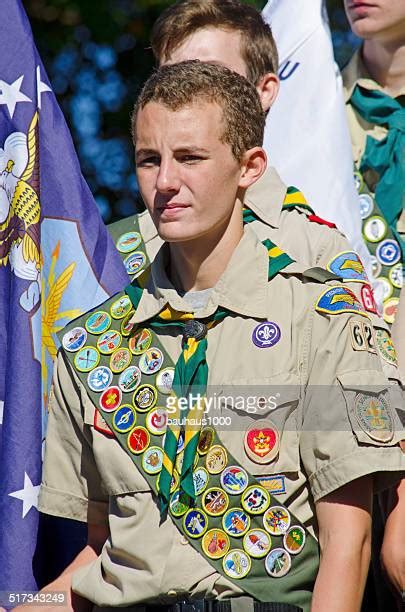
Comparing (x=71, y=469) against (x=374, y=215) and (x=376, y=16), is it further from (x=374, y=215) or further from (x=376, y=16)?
(x=376, y=16)

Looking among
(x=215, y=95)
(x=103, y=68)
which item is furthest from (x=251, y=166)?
(x=103, y=68)

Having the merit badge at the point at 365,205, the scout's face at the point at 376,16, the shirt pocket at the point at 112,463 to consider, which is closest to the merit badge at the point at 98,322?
the shirt pocket at the point at 112,463

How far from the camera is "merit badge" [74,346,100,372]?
12.9ft

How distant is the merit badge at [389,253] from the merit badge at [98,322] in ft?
5.16

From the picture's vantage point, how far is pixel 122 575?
362cm

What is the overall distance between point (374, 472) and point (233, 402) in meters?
0.42

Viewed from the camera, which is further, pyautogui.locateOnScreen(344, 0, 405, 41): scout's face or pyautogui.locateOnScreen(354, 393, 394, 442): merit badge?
pyautogui.locateOnScreen(344, 0, 405, 41): scout's face

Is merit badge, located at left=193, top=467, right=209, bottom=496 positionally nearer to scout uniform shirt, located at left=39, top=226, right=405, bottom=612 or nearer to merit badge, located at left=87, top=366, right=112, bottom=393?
scout uniform shirt, located at left=39, top=226, right=405, bottom=612

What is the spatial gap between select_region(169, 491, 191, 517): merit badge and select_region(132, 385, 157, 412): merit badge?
29 cm

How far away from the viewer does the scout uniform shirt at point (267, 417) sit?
3.54 metres

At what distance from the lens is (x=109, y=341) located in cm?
396

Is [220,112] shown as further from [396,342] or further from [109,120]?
[109,120]

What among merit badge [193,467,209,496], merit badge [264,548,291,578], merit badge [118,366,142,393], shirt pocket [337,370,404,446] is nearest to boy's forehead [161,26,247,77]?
merit badge [118,366,142,393]

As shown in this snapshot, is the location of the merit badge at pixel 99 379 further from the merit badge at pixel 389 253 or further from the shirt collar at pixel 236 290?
the merit badge at pixel 389 253
